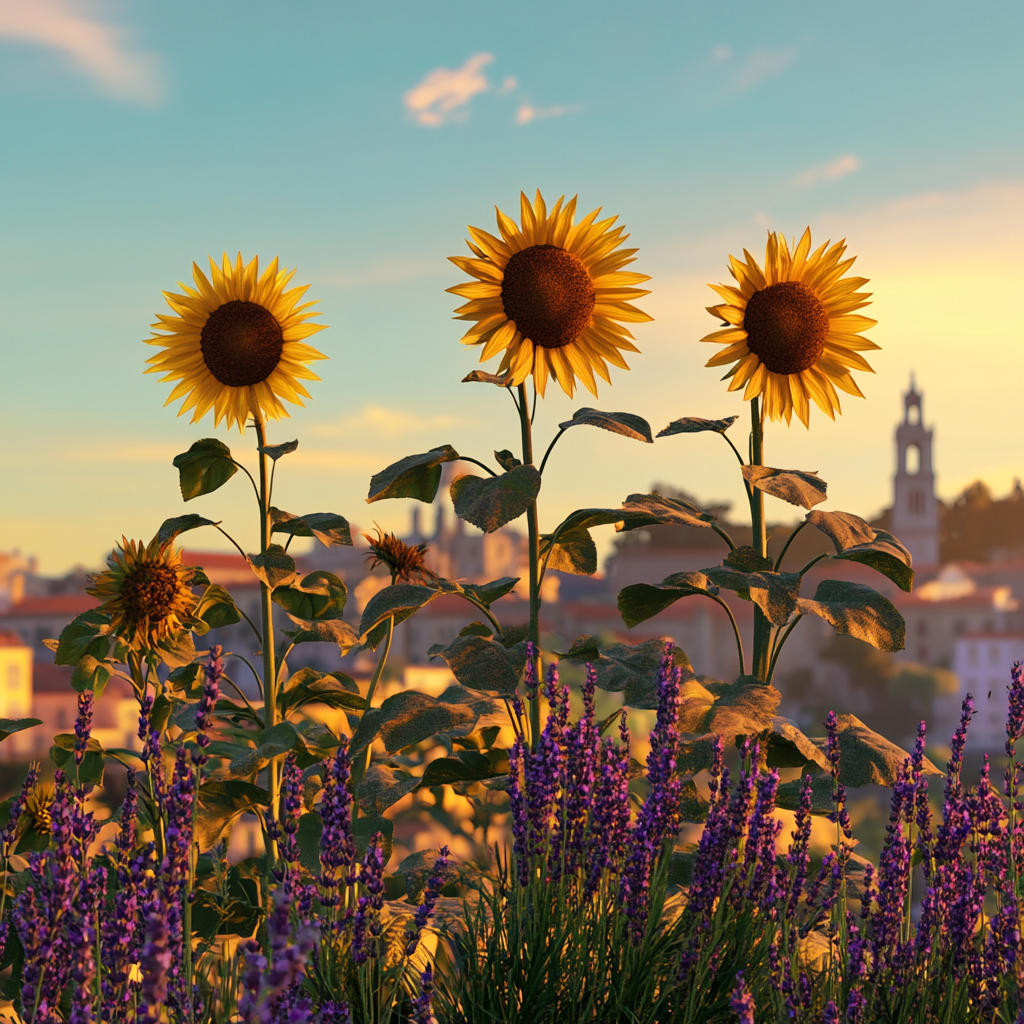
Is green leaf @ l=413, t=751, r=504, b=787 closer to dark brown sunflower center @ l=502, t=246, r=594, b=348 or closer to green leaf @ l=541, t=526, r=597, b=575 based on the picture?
green leaf @ l=541, t=526, r=597, b=575

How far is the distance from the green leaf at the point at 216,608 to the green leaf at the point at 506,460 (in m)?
0.96

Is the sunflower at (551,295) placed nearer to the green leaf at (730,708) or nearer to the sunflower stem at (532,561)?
the sunflower stem at (532,561)

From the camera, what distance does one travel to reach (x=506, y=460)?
11.1 ft

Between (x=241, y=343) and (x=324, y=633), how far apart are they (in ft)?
3.54

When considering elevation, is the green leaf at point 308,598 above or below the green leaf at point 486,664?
above

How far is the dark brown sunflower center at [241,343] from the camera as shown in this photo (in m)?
3.86

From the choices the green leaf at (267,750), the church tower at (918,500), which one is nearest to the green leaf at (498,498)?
the green leaf at (267,750)

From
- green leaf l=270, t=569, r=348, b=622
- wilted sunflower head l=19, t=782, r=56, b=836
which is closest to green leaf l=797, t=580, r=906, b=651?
green leaf l=270, t=569, r=348, b=622

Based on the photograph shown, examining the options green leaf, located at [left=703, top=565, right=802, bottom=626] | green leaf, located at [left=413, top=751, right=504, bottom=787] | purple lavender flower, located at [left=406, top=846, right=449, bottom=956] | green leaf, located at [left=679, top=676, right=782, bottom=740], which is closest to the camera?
purple lavender flower, located at [left=406, top=846, right=449, bottom=956]

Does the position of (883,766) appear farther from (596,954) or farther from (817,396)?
(817,396)

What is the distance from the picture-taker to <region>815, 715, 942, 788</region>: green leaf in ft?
9.70

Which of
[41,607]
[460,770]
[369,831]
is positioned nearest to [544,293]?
[460,770]

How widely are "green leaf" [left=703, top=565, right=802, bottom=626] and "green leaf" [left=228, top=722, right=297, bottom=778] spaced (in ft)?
3.97

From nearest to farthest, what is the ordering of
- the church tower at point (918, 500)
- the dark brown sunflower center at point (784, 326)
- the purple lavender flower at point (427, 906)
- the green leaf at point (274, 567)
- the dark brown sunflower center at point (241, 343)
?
the purple lavender flower at point (427, 906), the green leaf at point (274, 567), the dark brown sunflower center at point (784, 326), the dark brown sunflower center at point (241, 343), the church tower at point (918, 500)
